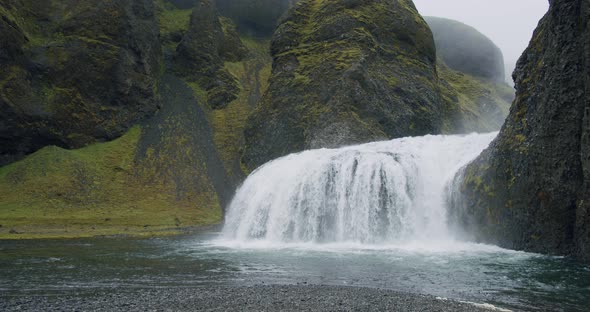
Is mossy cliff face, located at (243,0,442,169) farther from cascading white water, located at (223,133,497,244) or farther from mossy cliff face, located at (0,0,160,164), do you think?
mossy cliff face, located at (0,0,160,164)

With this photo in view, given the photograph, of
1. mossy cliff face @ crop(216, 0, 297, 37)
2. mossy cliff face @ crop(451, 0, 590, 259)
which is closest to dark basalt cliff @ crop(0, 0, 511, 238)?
mossy cliff face @ crop(451, 0, 590, 259)

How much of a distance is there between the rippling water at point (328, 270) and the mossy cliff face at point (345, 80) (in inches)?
1313

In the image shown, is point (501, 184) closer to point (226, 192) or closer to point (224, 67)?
point (226, 192)

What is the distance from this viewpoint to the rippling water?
18.5 m

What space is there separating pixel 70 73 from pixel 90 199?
1019 inches

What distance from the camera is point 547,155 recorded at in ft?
95.6

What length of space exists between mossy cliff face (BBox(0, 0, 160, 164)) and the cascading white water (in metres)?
43.6

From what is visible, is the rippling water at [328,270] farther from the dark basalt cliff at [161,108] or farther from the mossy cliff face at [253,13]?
the mossy cliff face at [253,13]

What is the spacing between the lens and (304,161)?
46344 mm

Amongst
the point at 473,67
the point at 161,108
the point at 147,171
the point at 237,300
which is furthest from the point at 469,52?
the point at 237,300

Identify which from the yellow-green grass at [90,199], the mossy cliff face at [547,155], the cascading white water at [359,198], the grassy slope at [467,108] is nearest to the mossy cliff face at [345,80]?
the grassy slope at [467,108]

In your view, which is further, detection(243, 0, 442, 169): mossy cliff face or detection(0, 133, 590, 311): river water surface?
detection(243, 0, 442, 169): mossy cliff face

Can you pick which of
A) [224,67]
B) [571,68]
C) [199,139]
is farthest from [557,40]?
[224,67]

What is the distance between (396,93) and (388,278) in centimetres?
5411
